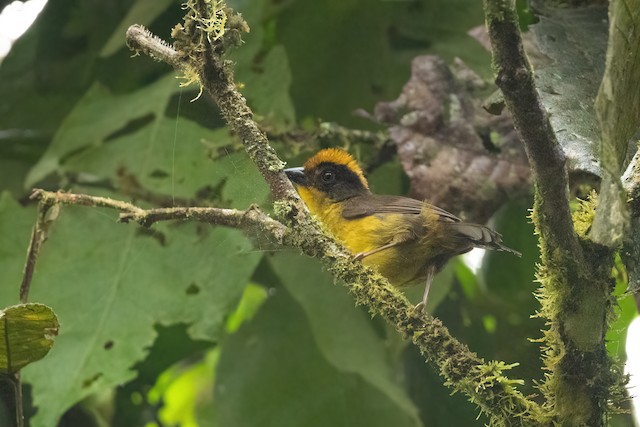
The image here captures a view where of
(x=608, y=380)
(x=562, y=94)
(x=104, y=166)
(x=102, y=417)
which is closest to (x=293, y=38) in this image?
(x=104, y=166)

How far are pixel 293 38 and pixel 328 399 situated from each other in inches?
30.2

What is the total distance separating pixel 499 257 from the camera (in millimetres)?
1865

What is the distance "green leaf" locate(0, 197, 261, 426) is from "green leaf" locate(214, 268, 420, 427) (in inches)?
7.3

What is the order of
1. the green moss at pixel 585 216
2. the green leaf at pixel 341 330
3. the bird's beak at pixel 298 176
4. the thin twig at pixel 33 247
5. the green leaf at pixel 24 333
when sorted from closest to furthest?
the green moss at pixel 585 216 < the green leaf at pixel 24 333 < the thin twig at pixel 33 247 < the bird's beak at pixel 298 176 < the green leaf at pixel 341 330

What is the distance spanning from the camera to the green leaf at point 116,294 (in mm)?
1528

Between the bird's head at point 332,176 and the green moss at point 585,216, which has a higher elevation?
the green moss at point 585,216

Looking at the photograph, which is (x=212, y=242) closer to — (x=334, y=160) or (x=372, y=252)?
(x=334, y=160)

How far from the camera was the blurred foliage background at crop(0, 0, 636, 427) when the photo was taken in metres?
1.55

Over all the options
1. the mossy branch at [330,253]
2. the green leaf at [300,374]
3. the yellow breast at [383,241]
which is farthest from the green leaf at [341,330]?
the mossy branch at [330,253]

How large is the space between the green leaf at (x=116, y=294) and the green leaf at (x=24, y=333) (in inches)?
11.3

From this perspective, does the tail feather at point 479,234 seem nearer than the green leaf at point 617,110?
No

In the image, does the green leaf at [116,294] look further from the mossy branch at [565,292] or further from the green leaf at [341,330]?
the mossy branch at [565,292]

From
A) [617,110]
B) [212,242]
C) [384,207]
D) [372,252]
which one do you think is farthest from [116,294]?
[617,110]

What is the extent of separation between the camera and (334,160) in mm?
1570
